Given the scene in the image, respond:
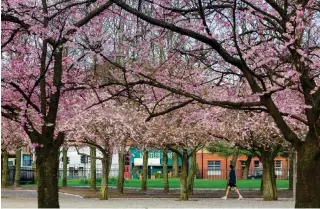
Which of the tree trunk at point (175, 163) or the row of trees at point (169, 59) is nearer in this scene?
the row of trees at point (169, 59)

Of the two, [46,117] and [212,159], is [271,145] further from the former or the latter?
[212,159]

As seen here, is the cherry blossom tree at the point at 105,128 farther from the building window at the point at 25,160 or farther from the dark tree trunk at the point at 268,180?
the building window at the point at 25,160

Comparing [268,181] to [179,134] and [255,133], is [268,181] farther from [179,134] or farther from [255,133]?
[179,134]

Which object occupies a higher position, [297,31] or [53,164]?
[297,31]

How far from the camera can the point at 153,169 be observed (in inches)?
3206

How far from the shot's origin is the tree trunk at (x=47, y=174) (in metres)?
12.4

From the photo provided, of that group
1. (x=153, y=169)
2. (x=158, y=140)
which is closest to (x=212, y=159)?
(x=153, y=169)

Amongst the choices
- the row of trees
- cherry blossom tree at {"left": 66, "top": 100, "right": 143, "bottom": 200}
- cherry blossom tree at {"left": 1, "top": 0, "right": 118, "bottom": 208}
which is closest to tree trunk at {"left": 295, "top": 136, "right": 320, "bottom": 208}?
the row of trees

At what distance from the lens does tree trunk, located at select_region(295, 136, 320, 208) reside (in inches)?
412

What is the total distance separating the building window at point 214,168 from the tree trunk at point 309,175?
63.7 meters

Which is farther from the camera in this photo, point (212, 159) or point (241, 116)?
point (212, 159)

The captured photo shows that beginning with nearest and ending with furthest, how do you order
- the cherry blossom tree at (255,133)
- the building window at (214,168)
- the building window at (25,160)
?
the cherry blossom tree at (255,133), the building window at (25,160), the building window at (214,168)

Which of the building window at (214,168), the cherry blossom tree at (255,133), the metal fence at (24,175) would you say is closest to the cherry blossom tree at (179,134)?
the cherry blossom tree at (255,133)

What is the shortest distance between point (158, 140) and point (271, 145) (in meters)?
5.18
